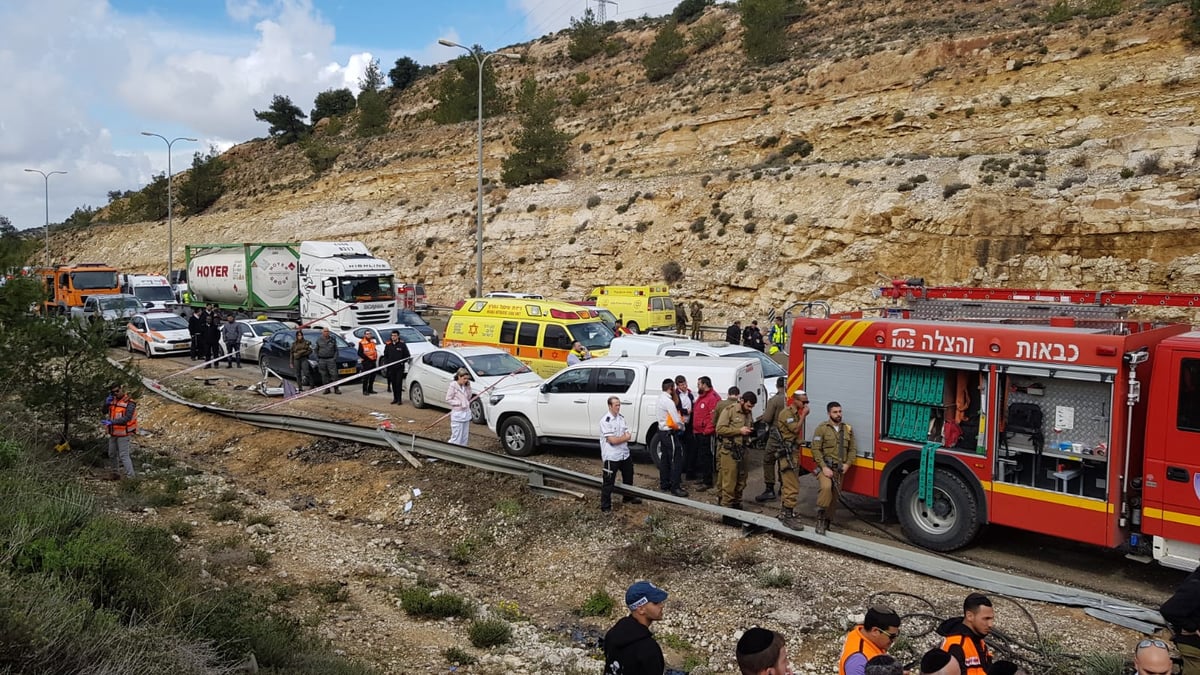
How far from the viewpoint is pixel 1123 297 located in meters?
10.2

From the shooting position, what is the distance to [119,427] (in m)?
12.1

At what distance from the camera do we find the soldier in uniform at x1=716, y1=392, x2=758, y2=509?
9781mm

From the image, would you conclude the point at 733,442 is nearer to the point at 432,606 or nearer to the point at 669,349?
the point at 432,606

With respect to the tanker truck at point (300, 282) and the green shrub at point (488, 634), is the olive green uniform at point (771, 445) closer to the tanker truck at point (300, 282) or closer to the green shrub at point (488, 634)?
the green shrub at point (488, 634)

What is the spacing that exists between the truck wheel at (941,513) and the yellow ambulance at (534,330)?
8.99 meters

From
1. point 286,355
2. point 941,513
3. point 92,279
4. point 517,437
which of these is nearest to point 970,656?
point 941,513

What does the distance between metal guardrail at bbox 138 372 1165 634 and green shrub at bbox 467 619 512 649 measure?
129 inches

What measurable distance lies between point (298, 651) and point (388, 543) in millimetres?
4129

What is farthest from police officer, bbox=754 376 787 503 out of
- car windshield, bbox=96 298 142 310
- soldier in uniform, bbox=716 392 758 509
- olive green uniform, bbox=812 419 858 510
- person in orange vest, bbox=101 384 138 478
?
car windshield, bbox=96 298 142 310

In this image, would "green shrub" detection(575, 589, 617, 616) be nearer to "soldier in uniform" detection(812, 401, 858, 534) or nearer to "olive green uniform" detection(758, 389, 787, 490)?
"soldier in uniform" detection(812, 401, 858, 534)

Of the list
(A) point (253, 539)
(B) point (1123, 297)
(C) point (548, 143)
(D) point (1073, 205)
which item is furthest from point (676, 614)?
(C) point (548, 143)

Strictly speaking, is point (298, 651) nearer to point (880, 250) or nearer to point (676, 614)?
point (676, 614)

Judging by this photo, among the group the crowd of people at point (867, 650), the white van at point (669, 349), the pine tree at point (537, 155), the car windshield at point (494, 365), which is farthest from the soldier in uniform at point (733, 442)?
the pine tree at point (537, 155)

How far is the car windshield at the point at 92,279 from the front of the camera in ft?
120
